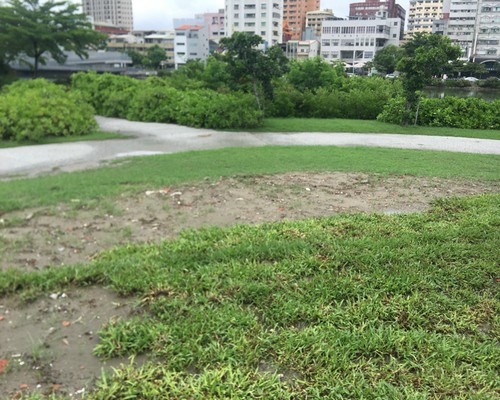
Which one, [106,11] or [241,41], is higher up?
[106,11]

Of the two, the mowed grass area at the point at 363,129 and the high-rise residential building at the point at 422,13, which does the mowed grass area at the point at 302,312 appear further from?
the high-rise residential building at the point at 422,13

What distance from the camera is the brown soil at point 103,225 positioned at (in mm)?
2506

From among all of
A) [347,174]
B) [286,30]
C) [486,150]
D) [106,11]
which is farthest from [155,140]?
[106,11]

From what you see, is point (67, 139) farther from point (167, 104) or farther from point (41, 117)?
point (167, 104)

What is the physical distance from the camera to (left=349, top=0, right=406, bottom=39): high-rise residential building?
190ft

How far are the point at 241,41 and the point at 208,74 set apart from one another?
23.2 feet

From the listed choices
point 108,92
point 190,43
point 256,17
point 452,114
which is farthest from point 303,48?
point 452,114

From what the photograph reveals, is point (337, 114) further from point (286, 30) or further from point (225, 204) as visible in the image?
point (286, 30)

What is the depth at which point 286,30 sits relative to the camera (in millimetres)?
86875

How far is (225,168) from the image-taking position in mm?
6992

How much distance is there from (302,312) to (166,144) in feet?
26.2

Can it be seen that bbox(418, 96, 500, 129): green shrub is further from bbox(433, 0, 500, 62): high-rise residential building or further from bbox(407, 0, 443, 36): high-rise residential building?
bbox(407, 0, 443, 36): high-rise residential building

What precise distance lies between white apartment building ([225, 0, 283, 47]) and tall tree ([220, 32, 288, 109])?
193 feet

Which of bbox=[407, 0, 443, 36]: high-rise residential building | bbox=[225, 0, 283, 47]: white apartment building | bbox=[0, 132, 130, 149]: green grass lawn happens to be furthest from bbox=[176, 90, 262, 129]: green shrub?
bbox=[225, 0, 283, 47]: white apartment building
